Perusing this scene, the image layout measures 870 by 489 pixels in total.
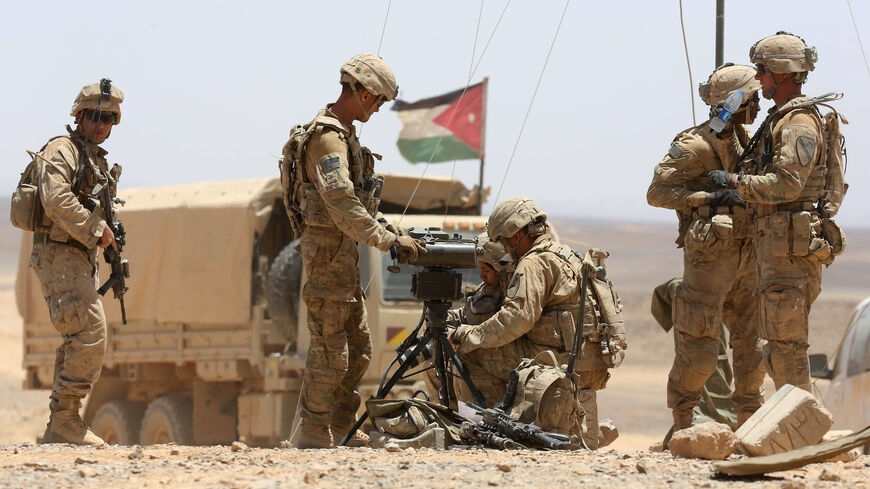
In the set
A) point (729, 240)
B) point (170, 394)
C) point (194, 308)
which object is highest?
point (729, 240)

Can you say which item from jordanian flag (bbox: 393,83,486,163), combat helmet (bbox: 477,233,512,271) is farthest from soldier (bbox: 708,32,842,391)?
jordanian flag (bbox: 393,83,486,163)

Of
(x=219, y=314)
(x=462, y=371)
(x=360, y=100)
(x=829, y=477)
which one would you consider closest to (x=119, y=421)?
(x=219, y=314)

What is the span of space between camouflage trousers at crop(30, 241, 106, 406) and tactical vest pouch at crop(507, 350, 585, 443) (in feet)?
8.24

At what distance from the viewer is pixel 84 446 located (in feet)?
23.5

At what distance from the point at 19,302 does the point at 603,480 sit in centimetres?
1030

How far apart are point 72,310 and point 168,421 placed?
17.5 ft

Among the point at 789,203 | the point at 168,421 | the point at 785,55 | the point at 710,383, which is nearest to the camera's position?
the point at 785,55

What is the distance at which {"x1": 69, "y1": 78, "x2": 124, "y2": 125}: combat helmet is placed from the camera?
7551 millimetres

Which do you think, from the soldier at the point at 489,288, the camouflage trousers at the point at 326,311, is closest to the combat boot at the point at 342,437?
the camouflage trousers at the point at 326,311

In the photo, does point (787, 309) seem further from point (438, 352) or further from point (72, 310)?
point (72, 310)

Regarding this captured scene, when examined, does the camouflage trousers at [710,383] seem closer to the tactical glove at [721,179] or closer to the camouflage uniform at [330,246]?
the tactical glove at [721,179]

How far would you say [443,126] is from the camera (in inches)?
615

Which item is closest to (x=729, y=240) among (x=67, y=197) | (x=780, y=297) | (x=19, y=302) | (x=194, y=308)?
(x=780, y=297)

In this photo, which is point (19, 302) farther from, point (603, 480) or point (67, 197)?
point (603, 480)
